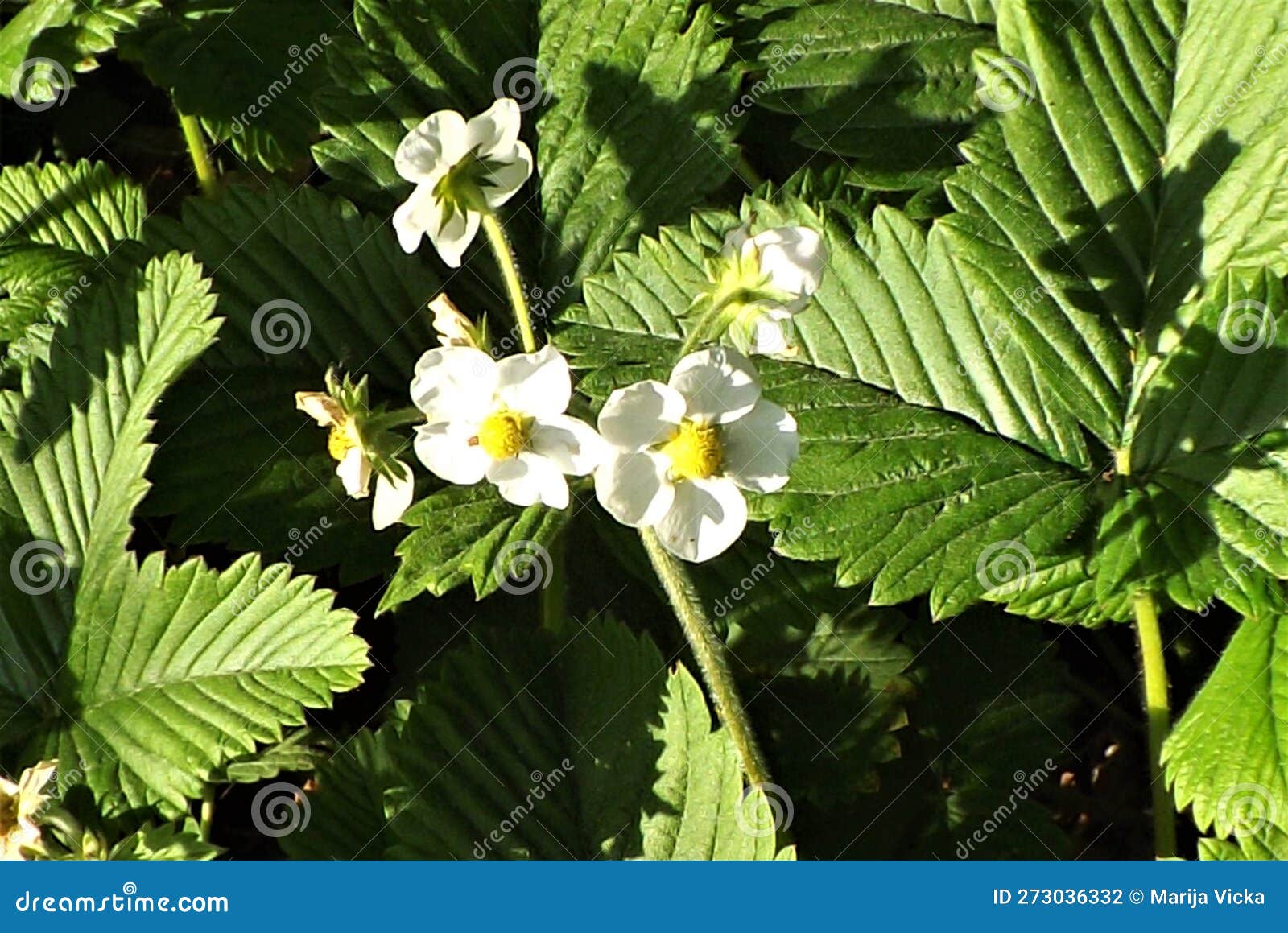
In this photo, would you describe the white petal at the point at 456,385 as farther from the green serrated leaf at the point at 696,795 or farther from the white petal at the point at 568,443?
the green serrated leaf at the point at 696,795

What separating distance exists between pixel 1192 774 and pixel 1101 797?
0.73m

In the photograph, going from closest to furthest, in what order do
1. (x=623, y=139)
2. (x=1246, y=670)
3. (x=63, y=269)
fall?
(x=1246, y=670) → (x=623, y=139) → (x=63, y=269)

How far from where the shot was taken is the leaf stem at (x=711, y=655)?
87.0 inches

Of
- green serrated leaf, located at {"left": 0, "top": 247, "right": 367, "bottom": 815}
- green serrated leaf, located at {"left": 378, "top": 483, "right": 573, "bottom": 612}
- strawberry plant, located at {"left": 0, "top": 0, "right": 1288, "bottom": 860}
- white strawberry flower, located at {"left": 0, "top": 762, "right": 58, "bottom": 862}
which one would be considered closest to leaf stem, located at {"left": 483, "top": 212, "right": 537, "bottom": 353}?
strawberry plant, located at {"left": 0, "top": 0, "right": 1288, "bottom": 860}

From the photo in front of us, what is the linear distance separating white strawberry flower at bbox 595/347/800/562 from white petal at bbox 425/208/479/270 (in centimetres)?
41

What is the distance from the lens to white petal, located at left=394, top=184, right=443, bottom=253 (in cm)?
203

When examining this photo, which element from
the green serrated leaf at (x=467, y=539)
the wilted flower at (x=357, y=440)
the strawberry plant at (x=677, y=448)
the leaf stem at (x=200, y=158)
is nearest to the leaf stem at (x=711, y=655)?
the strawberry plant at (x=677, y=448)

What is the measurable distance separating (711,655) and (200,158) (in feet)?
5.16

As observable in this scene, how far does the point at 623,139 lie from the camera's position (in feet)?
8.05

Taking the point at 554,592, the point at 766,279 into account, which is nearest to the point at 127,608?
the point at 554,592

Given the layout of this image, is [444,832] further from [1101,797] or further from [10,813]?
[1101,797]

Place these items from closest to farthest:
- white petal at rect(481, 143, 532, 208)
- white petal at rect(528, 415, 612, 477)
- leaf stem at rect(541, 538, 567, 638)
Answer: white petal at rect(528, 415, 612, 477) < white petal at rect(481, 143, 532, 208) < leaf stem at rect(541, 538, 567, 638)

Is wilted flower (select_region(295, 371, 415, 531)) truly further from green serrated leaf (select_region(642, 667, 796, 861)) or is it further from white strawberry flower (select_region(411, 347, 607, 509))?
green serrated leaf (select_region(642, 667, 796, 861))

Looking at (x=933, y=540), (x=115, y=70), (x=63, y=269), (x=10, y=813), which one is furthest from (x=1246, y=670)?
(x=115, y=70)
